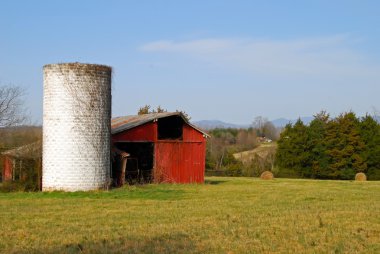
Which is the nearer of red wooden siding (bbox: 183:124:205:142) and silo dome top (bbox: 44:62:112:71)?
silo dome top (bbox: 44:62:112:71)

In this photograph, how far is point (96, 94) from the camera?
2580 centimetres

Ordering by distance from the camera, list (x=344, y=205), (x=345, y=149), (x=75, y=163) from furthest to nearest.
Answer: (x=345, y=149)
(x=75, y=163)
(x=344, y=205)

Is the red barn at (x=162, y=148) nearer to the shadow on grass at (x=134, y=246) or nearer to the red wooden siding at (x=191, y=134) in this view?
the red wooden siding at (x=191, y=134)

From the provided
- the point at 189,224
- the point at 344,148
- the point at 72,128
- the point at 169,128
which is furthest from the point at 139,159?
the point at 344,148

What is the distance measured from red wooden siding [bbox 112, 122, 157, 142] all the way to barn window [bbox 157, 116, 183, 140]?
2.68m

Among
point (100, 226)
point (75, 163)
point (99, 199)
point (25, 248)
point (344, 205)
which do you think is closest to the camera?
point (25, 248)

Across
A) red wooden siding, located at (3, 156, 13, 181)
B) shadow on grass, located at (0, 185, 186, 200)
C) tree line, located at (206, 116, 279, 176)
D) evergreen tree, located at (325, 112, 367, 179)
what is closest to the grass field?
shadow on grass, located at (0, 185, 186, 200)

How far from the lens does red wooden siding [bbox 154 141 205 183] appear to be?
31953mm

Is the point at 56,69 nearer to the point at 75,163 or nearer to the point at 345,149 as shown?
the point at 75,163

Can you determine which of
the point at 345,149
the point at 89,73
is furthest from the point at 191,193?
the point at 345,149

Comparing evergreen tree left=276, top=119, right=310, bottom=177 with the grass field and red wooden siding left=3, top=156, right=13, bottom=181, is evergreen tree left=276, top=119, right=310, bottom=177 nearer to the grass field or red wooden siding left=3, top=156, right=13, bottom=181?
red wooden siding left=3, top=156, right=13, bottom=181

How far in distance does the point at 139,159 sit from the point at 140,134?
330 cm

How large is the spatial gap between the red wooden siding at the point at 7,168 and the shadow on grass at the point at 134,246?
17618 millimetres

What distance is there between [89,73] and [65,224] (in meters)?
12.2
